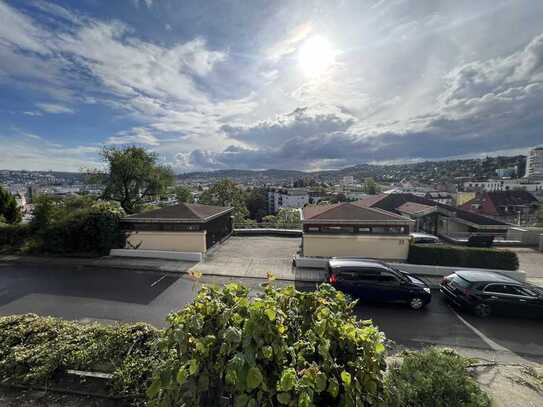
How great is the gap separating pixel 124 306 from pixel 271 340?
8.37 meters

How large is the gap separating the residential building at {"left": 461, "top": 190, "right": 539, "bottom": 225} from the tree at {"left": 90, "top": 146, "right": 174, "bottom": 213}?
43434 millimetres

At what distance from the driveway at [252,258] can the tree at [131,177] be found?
11154 millimetres

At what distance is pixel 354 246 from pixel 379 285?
526 centimetres

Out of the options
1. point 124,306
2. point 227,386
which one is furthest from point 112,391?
point 124,306

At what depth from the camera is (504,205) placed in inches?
1499

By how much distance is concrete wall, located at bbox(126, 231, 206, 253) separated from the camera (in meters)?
14.1

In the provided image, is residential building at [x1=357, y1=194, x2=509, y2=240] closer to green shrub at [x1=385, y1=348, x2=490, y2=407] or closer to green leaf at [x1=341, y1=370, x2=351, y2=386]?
green shrub at [x1=385, y1=348, x2=490, y2=407]

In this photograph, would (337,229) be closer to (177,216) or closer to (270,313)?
(177,216)

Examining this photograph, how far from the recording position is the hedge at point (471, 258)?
12.0 metres

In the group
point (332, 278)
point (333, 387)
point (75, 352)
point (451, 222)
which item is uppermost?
point (333, 387)

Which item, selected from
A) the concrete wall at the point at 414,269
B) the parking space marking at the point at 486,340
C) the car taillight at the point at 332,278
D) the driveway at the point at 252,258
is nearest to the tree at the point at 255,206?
the driveway at the point at 252,258

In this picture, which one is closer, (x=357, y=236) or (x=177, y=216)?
(x=357, y=236)

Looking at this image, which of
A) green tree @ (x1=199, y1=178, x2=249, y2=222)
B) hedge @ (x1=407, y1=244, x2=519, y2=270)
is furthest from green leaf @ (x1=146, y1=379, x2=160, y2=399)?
green tree @ (x1=199, y1=178, x2=249, y2=222)

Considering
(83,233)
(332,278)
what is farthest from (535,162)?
(83,233)
